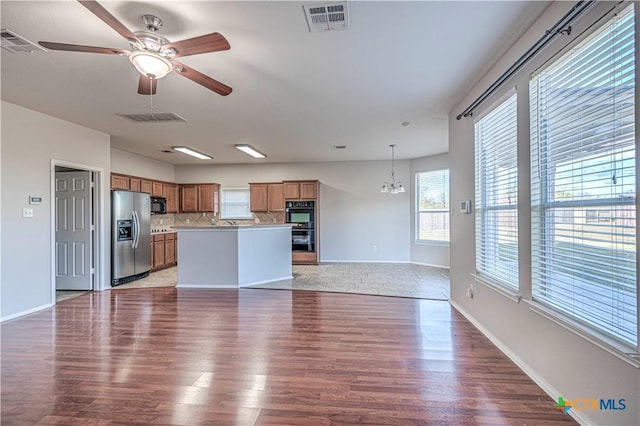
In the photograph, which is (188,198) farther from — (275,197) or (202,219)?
(275,197)

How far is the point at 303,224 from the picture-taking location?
784cm

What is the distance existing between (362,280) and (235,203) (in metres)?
4.43

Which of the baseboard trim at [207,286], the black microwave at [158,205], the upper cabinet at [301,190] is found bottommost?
the baseboard trim at [207,286]

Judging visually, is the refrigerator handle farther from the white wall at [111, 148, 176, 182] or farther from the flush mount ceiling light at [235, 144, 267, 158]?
the flush mount ceiling light at [235, 144, 267, 158]

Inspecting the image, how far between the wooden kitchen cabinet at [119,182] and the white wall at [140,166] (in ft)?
1.19

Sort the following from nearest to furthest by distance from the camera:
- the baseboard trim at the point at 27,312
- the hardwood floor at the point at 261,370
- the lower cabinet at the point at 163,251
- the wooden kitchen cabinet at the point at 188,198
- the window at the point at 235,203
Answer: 1. the hardwood floor at the point at 261,370
2. the baseboard trim at the point at 27,312
3. the lower cabinet at the point at 163,251
4. the wooden kitchen cabinet at the point at 188,198
5. the window at the point at 235,203

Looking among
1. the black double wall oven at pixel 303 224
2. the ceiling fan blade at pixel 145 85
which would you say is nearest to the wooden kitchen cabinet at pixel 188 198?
the black double wall oven at pixel 303 224

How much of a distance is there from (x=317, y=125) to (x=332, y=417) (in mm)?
3963

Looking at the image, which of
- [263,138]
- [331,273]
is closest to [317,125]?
[263,138]

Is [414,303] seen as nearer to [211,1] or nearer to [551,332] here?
[551,332]

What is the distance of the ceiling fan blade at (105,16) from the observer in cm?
158

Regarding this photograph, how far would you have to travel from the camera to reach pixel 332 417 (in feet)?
6.16

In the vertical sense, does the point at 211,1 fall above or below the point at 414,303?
above

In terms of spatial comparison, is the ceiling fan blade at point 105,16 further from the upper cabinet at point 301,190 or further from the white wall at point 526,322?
the upper cabinet at point 301,190
